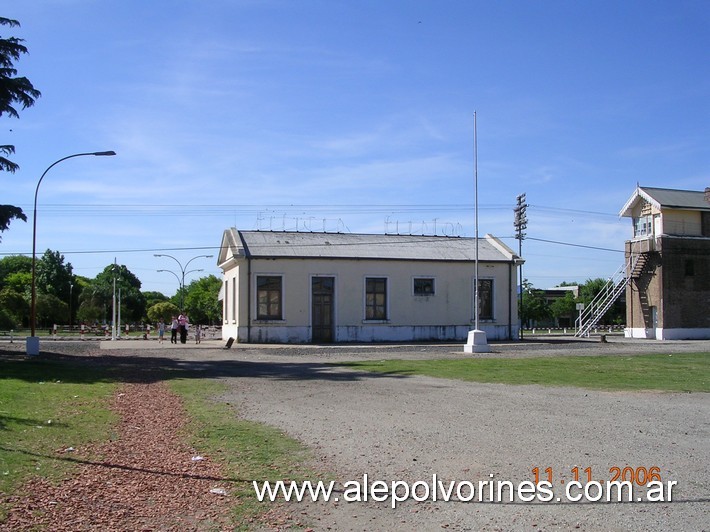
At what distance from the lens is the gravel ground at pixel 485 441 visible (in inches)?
249

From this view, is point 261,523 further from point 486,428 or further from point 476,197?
point 476,197

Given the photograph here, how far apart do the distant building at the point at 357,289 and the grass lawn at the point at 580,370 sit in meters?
15.9

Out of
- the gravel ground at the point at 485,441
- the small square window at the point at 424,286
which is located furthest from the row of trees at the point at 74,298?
the gravel ground at the point at 485,441

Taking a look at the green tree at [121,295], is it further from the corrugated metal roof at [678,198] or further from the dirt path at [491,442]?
the dirt path at [491,442]

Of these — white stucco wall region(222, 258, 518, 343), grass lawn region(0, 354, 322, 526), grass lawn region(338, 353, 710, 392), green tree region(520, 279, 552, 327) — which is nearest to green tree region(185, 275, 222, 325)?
green tree region(520, 279, 552, 327)

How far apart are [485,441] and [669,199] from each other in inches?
1774

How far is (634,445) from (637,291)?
4422 cm

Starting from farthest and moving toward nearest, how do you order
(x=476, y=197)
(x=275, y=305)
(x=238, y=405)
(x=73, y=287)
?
(x=73, y=287), (x=275, y=305), (x=476, y=197), (x=238, y=405)

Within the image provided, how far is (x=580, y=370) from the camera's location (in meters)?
22.0

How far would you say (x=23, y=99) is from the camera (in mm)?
Answer: 25594

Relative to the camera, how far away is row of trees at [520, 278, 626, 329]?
303ft

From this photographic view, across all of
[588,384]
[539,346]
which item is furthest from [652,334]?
[588,384]

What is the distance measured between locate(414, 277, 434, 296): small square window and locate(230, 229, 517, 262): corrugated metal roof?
1387mm

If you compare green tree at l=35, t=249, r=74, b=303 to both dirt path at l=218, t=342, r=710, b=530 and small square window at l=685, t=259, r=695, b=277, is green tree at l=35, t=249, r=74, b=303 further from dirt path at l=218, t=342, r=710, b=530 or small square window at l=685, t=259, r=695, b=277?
dirt path at l=218, t=342, r=710, b=530
